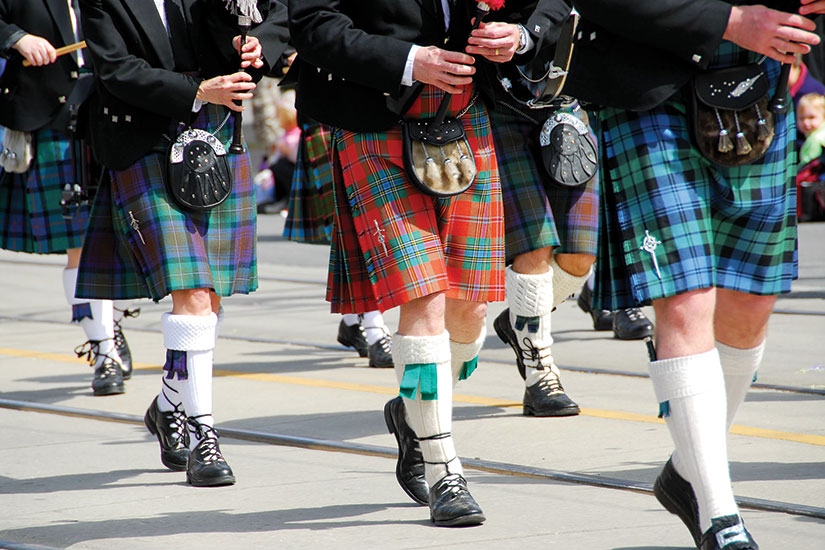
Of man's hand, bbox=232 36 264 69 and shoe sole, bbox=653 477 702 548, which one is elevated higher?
man's hand, bbox=232 36 264 69

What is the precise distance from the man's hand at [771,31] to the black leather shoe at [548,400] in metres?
2.21

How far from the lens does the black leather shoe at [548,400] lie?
484 cm

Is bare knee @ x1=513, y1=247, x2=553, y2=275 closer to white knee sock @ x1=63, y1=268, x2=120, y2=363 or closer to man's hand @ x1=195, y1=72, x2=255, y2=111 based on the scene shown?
man's hand @ x1=195, y1=72, x2=255, y2=111

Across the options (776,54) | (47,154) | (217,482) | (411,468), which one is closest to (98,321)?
(47,154)

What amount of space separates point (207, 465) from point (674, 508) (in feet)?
5.28

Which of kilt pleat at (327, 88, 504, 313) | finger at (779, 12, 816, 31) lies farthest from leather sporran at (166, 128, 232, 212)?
finger at (779, 12, 816, 31)

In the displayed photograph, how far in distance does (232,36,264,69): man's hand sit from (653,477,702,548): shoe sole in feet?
6.37

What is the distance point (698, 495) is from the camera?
2.96 meters

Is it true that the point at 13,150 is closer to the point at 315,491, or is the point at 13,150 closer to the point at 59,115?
the point at 59,115

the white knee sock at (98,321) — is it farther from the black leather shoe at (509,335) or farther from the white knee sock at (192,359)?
the black leather shoe at (509,335)

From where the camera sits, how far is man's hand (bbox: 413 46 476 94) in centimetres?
328

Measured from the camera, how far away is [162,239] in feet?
13.3

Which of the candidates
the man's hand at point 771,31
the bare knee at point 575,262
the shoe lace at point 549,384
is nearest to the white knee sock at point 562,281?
the bare knee at point 575,262

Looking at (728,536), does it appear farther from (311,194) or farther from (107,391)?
(311,194)
